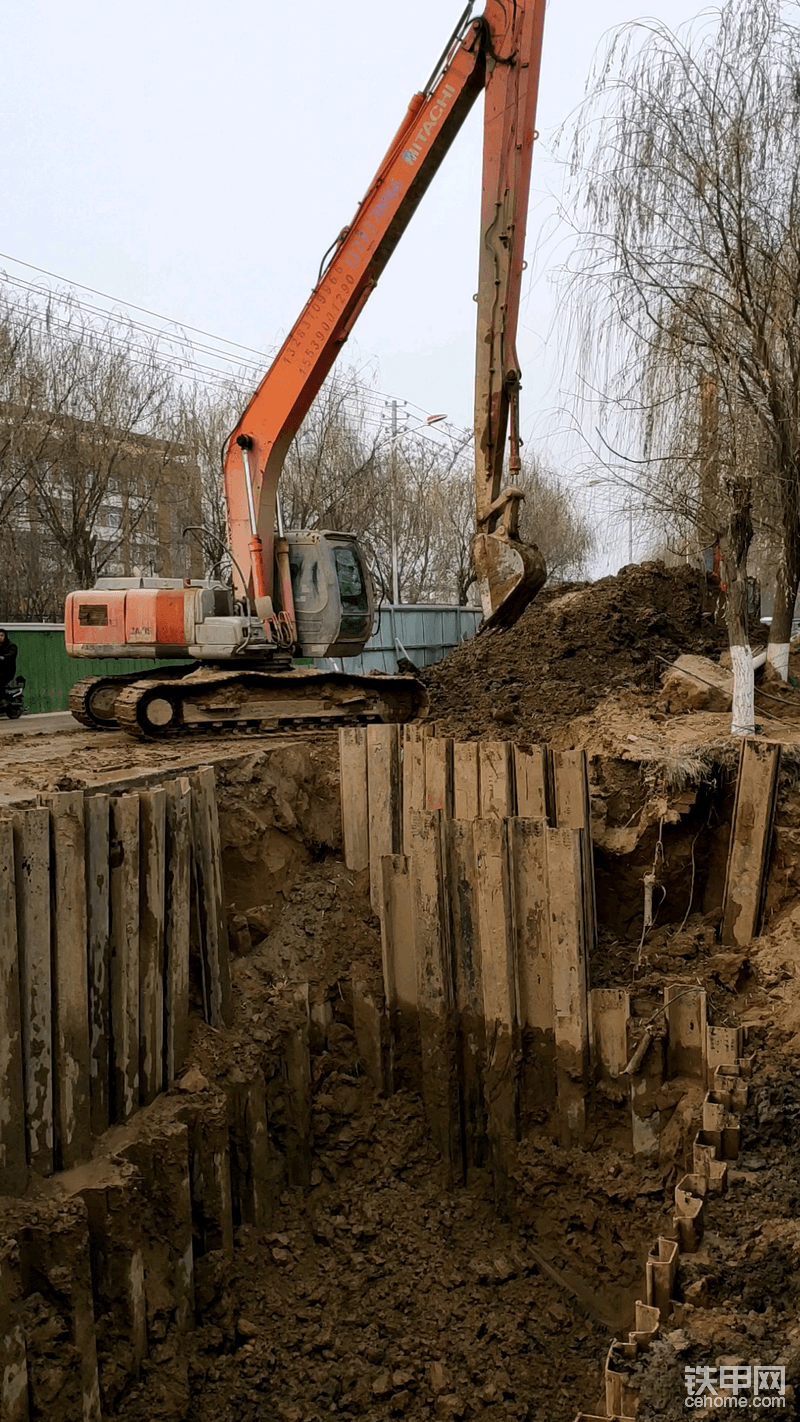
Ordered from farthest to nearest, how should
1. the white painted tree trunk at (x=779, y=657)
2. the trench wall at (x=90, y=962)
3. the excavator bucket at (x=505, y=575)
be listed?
the white painted tree trunk at (x=779, y=657) → the excavator bucket at (x=505, y=575) → the trench wall at (x=90, y=962)

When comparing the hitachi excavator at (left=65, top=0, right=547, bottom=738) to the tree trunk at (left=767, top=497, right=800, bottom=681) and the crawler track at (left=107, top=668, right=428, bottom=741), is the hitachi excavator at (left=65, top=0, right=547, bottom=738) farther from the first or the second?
the tree trunk at (left=767, top=497, right=800, bottom=681)

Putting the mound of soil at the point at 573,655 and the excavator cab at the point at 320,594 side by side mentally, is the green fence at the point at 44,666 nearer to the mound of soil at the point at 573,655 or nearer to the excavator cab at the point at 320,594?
the excavator cab at the point at 320,594

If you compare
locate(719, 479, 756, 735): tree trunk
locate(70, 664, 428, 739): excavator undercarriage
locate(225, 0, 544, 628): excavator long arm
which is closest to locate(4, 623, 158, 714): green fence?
locate(70, 664, 428, 739): excavator undercarriage

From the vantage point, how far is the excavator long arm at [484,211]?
30.8 ft

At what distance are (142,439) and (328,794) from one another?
1932cm

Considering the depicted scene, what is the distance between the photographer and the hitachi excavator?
942 cm

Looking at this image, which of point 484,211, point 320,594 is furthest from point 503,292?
point 320,594

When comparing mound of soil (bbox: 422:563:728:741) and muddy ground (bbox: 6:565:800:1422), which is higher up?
mound of soil (bbox: 422:563:728:741)

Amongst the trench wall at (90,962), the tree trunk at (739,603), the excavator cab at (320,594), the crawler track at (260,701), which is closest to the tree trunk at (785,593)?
the tree trunk at (739,603)

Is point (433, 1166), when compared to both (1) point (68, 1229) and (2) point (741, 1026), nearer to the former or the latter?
(2) point (741, 1026)

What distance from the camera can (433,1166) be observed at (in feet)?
20.7

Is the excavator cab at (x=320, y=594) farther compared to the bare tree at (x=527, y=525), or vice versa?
the bare tree at (x=527, y=525)

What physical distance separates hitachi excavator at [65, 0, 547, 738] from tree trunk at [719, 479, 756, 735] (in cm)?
181

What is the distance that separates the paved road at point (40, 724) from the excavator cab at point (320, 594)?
2905 millimetres
